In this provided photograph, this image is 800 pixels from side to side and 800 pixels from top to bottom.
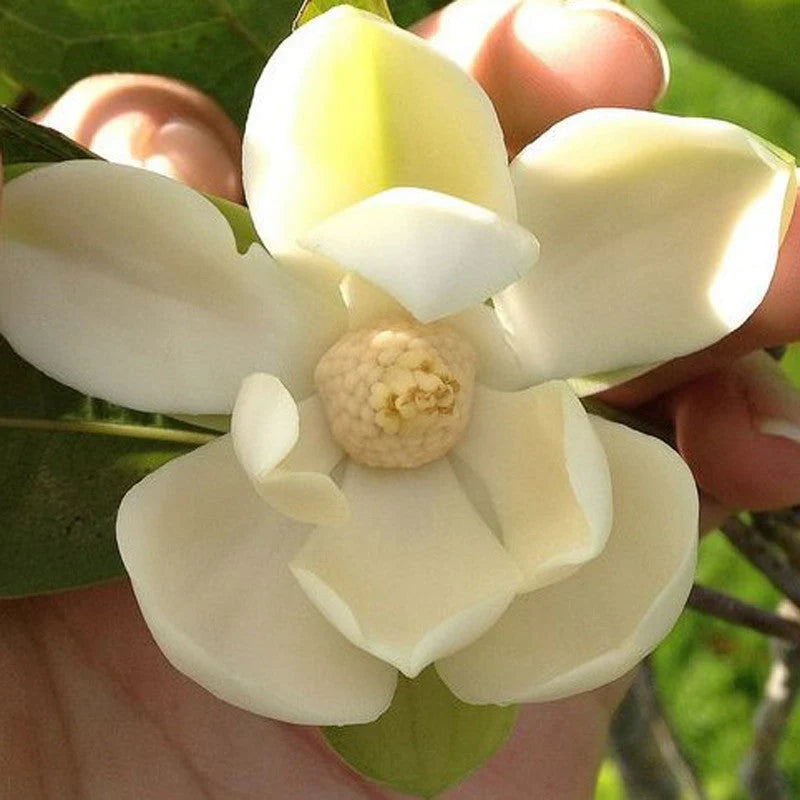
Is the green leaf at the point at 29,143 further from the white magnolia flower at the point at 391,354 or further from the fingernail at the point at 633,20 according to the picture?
the fingernail at the point at 633,20

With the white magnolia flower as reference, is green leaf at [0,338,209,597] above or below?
below

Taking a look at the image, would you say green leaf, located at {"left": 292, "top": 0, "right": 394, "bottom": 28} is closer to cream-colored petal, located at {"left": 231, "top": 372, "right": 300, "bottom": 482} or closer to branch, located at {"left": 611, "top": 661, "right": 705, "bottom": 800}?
cream-colored petal, located at {"left": 231, "top": 372, "right": 300, "bottom": 482}

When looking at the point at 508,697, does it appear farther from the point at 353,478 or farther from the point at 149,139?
the point at 149,139

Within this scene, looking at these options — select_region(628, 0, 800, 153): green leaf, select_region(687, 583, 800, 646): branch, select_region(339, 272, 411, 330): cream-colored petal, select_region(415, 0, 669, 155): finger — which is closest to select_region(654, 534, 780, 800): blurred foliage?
select_region(628, 0, 800, 153): green leaf

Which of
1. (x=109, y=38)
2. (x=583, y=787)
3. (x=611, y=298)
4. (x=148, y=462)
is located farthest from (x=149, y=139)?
(x=583, y=787)

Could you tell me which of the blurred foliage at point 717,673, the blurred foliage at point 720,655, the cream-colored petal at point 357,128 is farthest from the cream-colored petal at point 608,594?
the blurred foliage at point 717,673

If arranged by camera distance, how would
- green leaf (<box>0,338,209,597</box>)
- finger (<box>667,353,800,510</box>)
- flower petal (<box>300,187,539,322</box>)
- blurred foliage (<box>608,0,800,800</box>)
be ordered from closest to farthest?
flower petal (<box>300,187,539,322</box>), green leaf (<box>0,338,209,597</box>), finger (<box>667,353,800,510</box>), blurred foliage (<box>608,0,800,800</box>)
